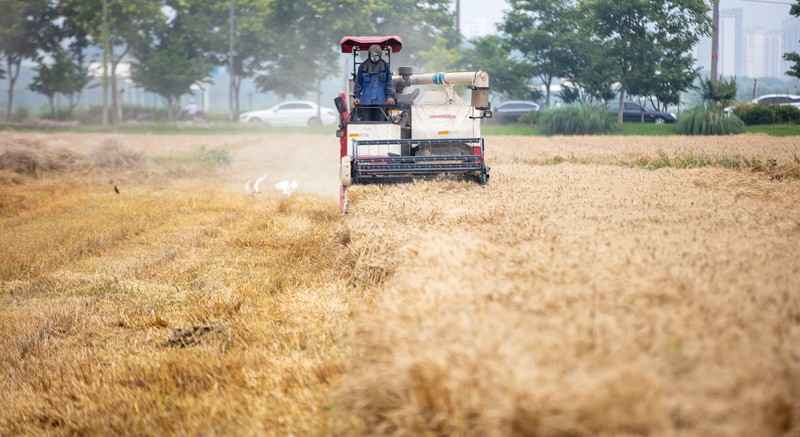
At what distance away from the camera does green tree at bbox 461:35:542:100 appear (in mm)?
46344

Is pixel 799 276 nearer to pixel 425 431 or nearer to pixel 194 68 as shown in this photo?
pixel 425 431

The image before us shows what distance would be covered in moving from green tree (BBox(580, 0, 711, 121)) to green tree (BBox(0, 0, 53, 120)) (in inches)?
1371

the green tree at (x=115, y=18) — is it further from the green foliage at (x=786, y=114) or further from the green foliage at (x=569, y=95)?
the green foliage at (x=786, y=114)

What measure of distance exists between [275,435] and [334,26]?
46.9 metres

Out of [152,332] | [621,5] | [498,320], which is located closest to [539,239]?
[498,320]

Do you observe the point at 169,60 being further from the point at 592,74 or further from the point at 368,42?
the point at 368,42

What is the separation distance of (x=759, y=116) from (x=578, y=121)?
687 cm

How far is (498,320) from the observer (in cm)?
310

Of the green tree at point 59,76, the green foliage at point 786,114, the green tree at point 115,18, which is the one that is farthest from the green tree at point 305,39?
the green foliage at point 786,114

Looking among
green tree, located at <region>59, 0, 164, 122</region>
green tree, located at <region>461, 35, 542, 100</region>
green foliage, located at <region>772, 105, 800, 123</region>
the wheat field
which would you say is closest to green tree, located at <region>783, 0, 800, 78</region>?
green foliage, located at <region>772, 105, 800, 123</region>

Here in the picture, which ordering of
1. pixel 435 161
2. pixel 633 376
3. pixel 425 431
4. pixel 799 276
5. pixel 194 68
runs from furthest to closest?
pixel 194 68 → pixel 435 161 → pixel 799 276 → pixel 425 431 → pixel 633 376

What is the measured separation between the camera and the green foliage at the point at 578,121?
1271 inches

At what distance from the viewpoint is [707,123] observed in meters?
28.1

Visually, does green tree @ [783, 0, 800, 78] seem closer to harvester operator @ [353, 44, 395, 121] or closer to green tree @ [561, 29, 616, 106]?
green tree @ [561, 29, 616, 106]
